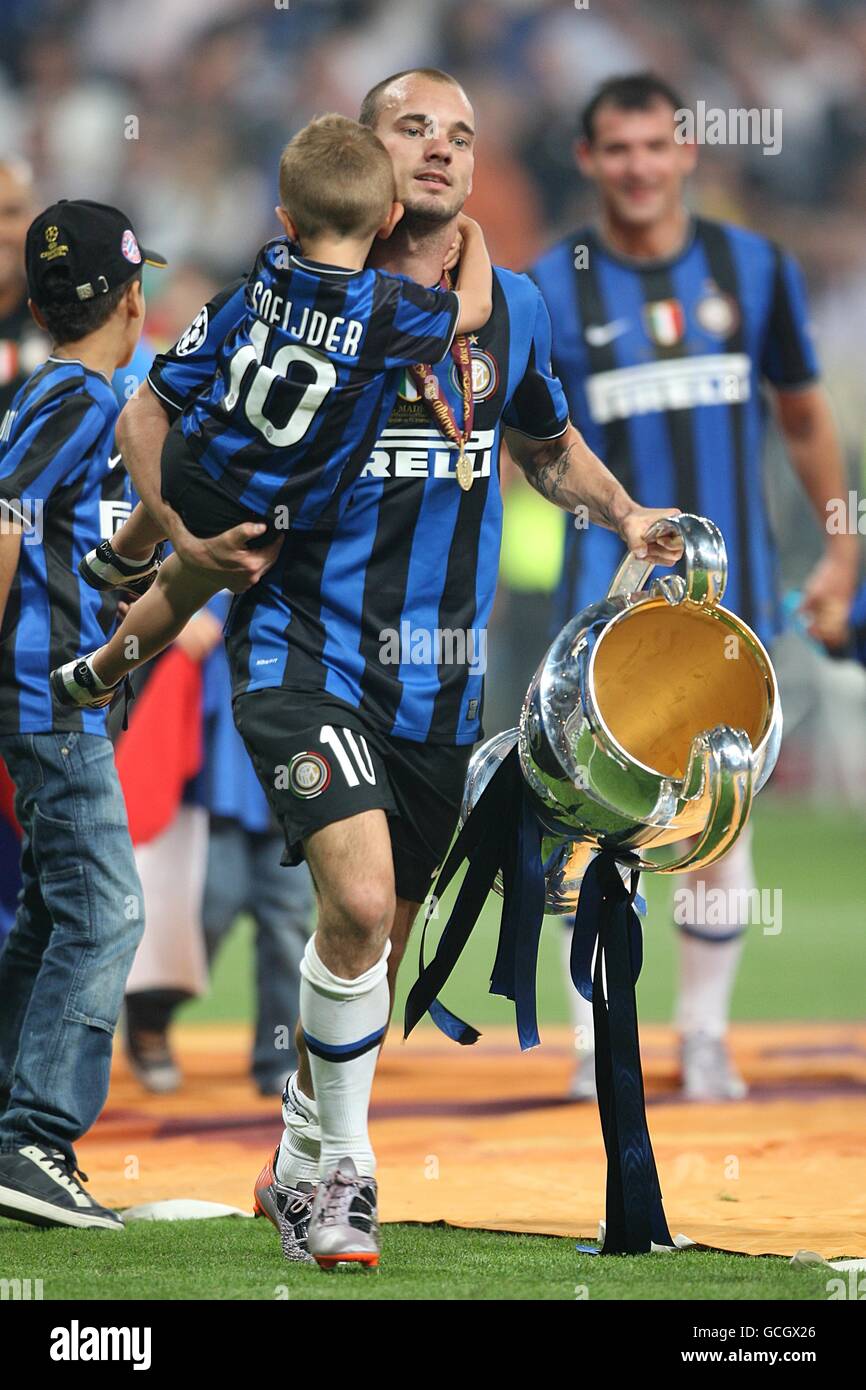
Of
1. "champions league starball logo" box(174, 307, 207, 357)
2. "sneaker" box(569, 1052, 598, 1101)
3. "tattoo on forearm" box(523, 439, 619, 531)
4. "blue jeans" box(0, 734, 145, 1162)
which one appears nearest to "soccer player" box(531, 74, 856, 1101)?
"sneaker" box(569, 1052, 598, 1101)

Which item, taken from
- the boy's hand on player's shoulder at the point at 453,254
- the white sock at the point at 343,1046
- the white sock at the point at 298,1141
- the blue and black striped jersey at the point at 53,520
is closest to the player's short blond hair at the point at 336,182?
the boy's hand on player's shoulder at the point at 453,254

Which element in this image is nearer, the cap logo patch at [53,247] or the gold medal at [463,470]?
the gold medal at [463,470]

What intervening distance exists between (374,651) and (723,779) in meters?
0.67

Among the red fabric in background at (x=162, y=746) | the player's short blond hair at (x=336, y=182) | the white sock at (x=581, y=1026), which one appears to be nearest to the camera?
the player's short blond hair at (x=336, y=182)

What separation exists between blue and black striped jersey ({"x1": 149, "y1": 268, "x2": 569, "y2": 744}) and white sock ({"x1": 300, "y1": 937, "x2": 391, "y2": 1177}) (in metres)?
Answer: 0.46

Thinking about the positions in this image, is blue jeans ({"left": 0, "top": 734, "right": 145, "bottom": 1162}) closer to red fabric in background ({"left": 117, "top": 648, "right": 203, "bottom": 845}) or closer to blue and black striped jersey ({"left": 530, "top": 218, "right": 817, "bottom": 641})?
red fabric in background ({"left": 117, "top": 648, "right": 203, "bottom": 845})

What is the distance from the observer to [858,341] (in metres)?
17.3

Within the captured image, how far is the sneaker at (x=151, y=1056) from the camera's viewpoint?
19.9ft

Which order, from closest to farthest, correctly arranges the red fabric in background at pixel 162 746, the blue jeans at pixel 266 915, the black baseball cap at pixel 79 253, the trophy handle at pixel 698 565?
the trophy handle at pixel 698 565 < the black baseball cap at pixel 79 253 < the blue jeans at pixel 266 915 < the red fabric in background at pixel 162 746

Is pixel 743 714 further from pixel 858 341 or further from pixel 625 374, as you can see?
pixel 858 341

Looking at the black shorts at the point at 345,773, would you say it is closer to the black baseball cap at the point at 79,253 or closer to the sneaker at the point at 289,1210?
the sneaker at the point at 289,1210

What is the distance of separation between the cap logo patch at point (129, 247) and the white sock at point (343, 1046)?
5.44 ft

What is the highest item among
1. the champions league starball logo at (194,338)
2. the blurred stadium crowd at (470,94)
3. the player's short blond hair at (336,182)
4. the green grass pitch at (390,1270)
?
the blurred stadium crowd at (470,94)

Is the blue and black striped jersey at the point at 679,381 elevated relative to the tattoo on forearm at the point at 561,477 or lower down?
elevated
